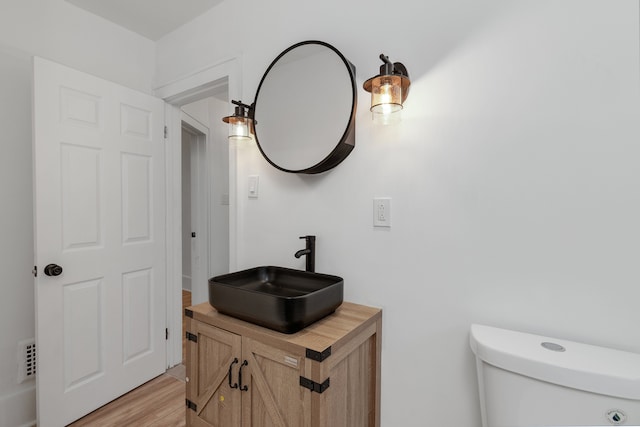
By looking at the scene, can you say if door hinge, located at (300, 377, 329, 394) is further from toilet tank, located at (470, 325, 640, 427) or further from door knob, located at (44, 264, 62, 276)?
door knob, located at (44, 264, 62, 276)

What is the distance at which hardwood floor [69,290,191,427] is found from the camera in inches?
66.7

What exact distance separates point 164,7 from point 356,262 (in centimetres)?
191

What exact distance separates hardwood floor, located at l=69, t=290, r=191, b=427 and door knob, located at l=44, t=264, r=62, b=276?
876mm

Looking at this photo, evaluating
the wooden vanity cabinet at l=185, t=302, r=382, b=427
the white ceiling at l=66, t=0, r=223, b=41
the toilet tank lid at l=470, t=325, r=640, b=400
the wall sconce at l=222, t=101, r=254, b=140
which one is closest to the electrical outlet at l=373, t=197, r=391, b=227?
the wooden vanity cabinet at l=185, t=302, r=382, b=427

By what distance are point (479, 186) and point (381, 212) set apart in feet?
1.23

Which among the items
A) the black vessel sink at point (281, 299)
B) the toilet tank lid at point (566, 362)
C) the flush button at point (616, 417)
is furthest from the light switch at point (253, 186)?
the flush button at point (616, 417)

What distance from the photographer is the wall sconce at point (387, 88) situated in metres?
1.07

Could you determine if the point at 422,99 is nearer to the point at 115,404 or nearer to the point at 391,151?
the point at 391,151

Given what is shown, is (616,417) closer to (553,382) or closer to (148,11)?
(553,382)

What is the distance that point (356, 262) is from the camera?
1.34 m

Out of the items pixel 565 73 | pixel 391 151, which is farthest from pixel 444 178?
pixel 565 73

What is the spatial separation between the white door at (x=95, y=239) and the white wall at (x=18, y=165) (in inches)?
9.4

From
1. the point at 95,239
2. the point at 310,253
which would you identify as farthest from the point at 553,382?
the point at 95,239

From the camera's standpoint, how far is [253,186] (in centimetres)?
167
